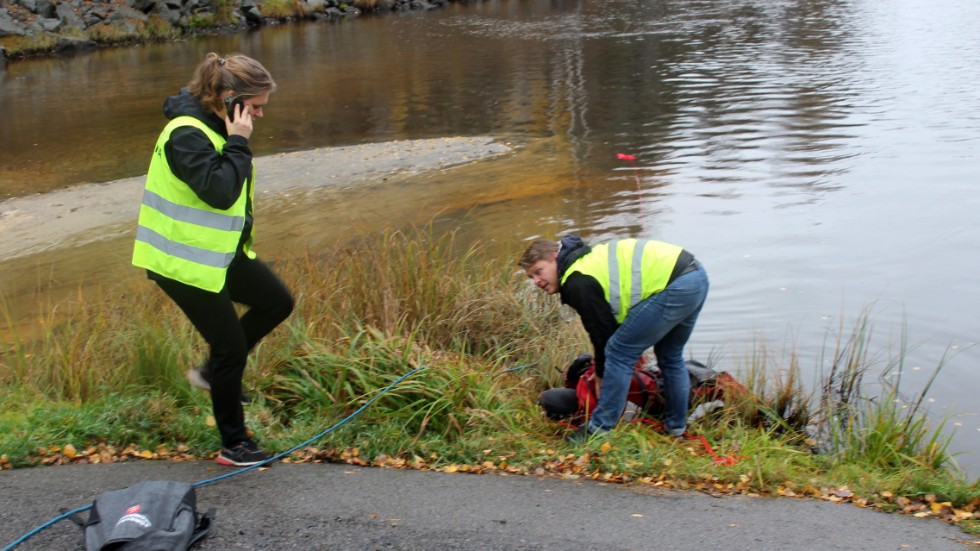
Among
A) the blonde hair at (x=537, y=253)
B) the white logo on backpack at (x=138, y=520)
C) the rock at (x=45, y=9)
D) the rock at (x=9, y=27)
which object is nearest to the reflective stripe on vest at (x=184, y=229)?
the white logo on backpack at (x=138, y=520)

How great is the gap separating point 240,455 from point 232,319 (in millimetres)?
750

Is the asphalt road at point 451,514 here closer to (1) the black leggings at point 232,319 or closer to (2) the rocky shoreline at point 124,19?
(1) the black leggings at point 232,319

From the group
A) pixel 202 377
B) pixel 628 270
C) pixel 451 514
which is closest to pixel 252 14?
pixel 202 377

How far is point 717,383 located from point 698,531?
6.63ft

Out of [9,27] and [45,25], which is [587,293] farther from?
[45,25]

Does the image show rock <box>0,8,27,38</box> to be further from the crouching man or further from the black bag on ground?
the black bag on ground

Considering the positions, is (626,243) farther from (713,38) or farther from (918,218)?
(713,38)

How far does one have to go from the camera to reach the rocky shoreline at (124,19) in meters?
35.5

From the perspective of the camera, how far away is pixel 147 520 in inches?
153

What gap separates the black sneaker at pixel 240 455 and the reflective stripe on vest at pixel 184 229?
3.02 ft

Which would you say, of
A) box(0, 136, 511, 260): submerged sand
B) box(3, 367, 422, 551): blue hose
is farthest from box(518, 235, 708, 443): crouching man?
box(0, 136, 511, 260): submerged sand

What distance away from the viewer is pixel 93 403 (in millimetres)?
5625

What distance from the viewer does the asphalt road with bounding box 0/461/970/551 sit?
13.6ft

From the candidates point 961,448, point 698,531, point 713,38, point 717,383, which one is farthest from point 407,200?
point 713,38
